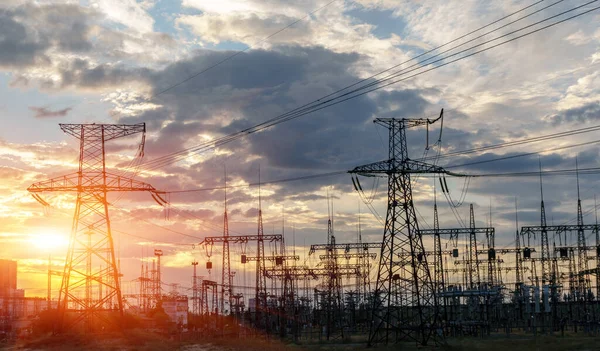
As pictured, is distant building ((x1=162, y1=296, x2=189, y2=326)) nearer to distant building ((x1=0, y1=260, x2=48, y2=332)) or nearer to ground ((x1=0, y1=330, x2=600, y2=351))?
distant building ((x1=0, y1=260, x2=48, y2=332))

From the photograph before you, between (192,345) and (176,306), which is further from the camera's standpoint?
(176,306)

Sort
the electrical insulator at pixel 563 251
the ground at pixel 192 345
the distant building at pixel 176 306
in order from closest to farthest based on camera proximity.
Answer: the ground at pixel 192 345
the electrical insulator at pixel 563 251
the distant building at pixel 176 306

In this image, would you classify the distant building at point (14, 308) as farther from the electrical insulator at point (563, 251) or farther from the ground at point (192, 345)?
the electrical insulator at point (563, 251)

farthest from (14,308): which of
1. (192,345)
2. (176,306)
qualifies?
(192,345)

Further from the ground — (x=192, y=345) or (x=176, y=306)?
(x=192, y=345)

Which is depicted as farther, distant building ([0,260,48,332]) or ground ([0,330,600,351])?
distant building ([0,260,48,332])

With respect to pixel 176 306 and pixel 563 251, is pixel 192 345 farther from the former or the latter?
pixel 176 306

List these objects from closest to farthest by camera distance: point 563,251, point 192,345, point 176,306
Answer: point 192,345 < point 563,251 < point 176,306

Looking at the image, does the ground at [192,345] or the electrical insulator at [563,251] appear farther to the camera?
the electrical insulator at [563,251]

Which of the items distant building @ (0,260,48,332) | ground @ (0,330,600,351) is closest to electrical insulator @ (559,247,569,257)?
ground @ (0,330,600,351)

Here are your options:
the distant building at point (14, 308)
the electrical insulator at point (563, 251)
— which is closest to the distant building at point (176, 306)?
the distant building at point (14, 308)

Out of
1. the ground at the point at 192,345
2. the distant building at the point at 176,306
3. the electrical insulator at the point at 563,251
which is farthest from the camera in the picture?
the distant building at the point at 176,306

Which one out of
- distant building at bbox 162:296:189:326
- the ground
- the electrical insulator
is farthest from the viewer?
distant building at bbox 162:296:189:326

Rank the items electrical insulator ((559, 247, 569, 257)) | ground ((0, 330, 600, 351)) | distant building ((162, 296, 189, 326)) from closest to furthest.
Result: ground ((0, 330, 600, 351)), electrical insulator ((559, 247, 569, 257)), distant building ((162, 296, 189, 326))
